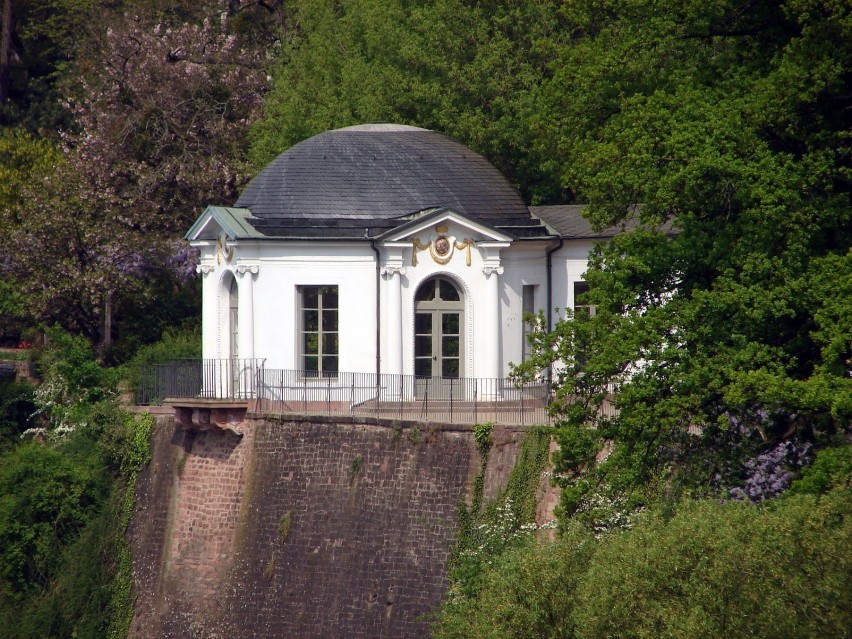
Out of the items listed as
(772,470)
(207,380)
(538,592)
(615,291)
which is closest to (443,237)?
(207,380)

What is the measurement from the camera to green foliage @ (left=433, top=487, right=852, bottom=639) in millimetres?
23297

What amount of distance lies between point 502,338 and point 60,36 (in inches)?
1026

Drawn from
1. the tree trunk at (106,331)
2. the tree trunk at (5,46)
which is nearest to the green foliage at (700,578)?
the tree trunk at (106,331)

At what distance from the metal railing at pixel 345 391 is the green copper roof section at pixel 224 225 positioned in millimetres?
2659

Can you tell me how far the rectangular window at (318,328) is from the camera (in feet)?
132

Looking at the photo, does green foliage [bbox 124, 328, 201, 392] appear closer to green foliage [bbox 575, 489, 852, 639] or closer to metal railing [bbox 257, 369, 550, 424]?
metal railing [bbox 257, 369, 550, 424]

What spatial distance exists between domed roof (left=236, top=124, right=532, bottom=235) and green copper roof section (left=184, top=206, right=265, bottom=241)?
0.23m

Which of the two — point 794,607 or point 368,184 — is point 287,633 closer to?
point 368,184

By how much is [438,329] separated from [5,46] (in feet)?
85.5

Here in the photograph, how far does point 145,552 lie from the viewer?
40.4m

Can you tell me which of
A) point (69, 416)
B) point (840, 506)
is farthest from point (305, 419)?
point (840, 506)

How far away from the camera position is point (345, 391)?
39.3 m

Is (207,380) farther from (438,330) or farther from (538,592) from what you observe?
(538,592)

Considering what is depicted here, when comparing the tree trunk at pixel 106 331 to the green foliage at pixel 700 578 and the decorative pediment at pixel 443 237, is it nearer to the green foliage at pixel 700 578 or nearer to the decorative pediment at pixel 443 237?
the decorative pediment at pixel 443 237
